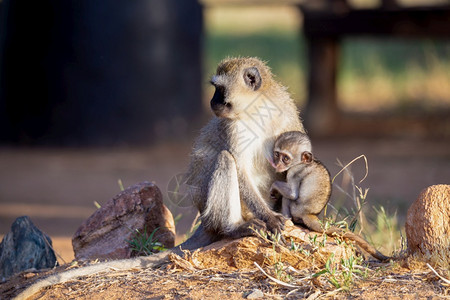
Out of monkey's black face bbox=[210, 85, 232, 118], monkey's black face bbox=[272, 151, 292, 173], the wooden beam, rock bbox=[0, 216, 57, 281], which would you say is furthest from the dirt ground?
the wooden beam

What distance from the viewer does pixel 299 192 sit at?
180 inches

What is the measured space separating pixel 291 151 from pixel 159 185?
4.98 metres

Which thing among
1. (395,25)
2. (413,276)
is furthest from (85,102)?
(413,276)

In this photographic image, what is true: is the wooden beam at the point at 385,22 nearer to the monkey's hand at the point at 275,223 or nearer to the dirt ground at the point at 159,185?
the dirt ground at the point at 159,185

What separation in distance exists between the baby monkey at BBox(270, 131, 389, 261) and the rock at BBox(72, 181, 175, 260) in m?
1.00

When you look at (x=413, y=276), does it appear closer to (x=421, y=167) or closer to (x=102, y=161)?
(x=421, y=167)

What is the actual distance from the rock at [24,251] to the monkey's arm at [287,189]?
1711 mm

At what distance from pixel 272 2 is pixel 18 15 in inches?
177

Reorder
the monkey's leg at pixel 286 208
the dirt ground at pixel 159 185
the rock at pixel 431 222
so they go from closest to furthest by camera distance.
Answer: the dirt ground at pixel 159 185 → the rock at pixel 431 222 → the monkey's leg at pixel 286 208

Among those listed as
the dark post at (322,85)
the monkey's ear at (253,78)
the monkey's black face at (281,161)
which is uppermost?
the dark post at (322,85)

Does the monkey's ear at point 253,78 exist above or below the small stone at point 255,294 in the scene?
above

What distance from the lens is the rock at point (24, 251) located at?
5176 millimetres

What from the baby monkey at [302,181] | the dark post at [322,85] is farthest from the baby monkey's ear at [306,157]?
the dark post at [322,85]

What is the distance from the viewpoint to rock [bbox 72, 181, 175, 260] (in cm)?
509
